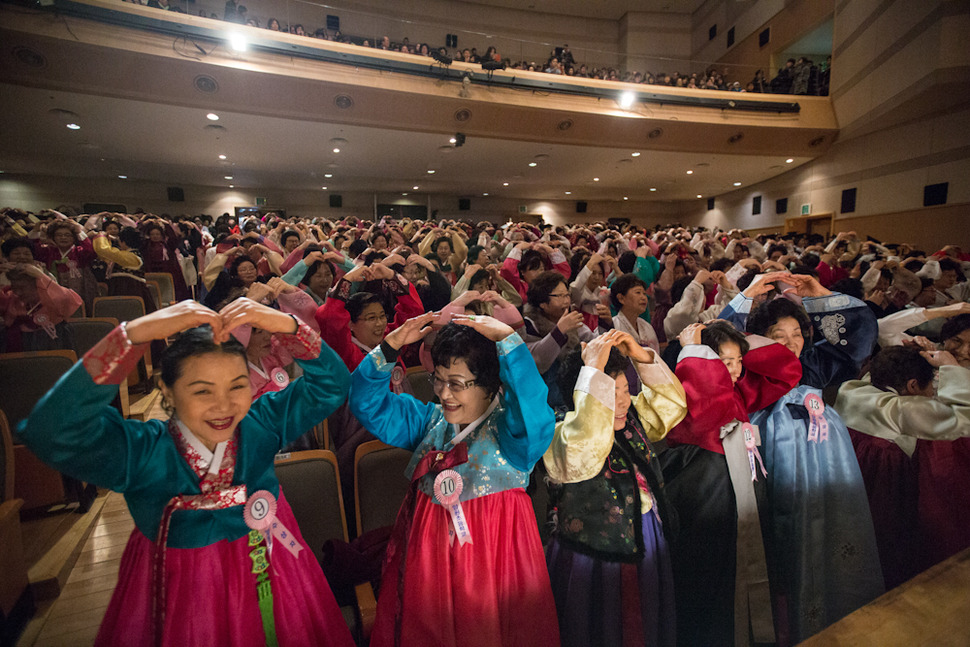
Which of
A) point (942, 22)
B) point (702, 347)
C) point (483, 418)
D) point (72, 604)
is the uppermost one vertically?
point (942, 22)

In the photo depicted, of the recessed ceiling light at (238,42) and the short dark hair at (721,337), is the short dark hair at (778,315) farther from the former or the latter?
the recessed ceiling light at (238,42)

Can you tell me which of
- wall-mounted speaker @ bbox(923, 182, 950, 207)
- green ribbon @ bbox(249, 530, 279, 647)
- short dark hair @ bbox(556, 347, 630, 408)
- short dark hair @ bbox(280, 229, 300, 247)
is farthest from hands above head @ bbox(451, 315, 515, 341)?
wall-mounted speaker @ bbox(923, 182, 950, 207)

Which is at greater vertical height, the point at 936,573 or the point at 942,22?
the point at 942,22

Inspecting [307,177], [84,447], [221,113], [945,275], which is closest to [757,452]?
[84,447]

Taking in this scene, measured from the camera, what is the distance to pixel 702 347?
148cm

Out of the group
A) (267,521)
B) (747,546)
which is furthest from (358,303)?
(747,546)

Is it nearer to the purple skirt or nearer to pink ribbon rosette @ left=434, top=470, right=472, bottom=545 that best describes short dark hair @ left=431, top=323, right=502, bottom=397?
pink ribbon rosette @ left=434, top=470, right=472, bottom=545

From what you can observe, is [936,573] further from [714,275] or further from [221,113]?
[221,113]

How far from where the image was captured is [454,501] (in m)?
1.08

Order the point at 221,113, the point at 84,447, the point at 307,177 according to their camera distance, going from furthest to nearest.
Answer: the point at 307,177, the point at 221,113, the point at 84,447

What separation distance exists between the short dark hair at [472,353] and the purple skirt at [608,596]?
0.53 metres

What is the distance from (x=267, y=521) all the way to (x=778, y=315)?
1.75 meters

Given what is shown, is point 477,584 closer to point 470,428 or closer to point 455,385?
point 470,428

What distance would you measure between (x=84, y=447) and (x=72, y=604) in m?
1.30
